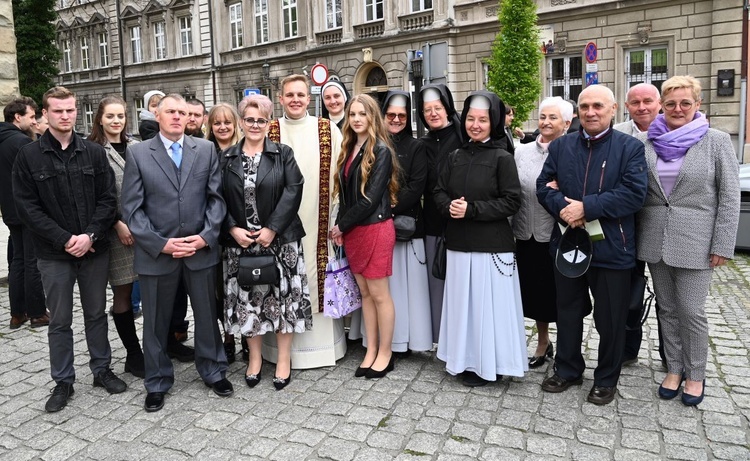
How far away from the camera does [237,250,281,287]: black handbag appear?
442cm

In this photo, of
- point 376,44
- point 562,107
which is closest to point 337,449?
point 562,107

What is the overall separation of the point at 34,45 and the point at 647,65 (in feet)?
69.1

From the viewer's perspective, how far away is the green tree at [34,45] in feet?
74.4

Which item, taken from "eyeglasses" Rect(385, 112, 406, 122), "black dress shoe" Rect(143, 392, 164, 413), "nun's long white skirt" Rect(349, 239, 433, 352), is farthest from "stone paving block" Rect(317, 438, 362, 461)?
"eyeglasses" Rect(385, 112, 406, 122)

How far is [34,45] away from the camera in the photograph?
23.3 meters

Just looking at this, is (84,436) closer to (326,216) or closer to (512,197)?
(326,216)

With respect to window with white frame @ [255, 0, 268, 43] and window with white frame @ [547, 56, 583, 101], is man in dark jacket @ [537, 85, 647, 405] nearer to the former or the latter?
window with white frame @ [547, 56, 583, 101]

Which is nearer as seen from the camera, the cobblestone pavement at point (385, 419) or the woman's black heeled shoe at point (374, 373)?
the cobblestone pavement at point (385, 419)

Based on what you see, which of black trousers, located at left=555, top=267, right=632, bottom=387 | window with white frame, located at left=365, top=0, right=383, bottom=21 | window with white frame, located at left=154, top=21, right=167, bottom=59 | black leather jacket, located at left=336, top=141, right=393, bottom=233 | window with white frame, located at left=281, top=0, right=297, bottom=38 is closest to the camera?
black trousers, located at left=555, top=267, right=632, bottom=387

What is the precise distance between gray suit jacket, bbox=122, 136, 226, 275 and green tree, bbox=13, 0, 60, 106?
70.0ft

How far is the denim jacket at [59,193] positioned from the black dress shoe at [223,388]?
128cm

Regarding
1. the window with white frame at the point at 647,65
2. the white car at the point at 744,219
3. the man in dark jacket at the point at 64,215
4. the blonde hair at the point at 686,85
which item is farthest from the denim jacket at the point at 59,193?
the window with white frame at the point at 647,65

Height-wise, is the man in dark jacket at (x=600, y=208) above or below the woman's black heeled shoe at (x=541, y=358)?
above

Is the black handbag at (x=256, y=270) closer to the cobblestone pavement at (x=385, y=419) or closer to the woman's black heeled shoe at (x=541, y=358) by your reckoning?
the cobblestone pavement at (x=385, y=419)
